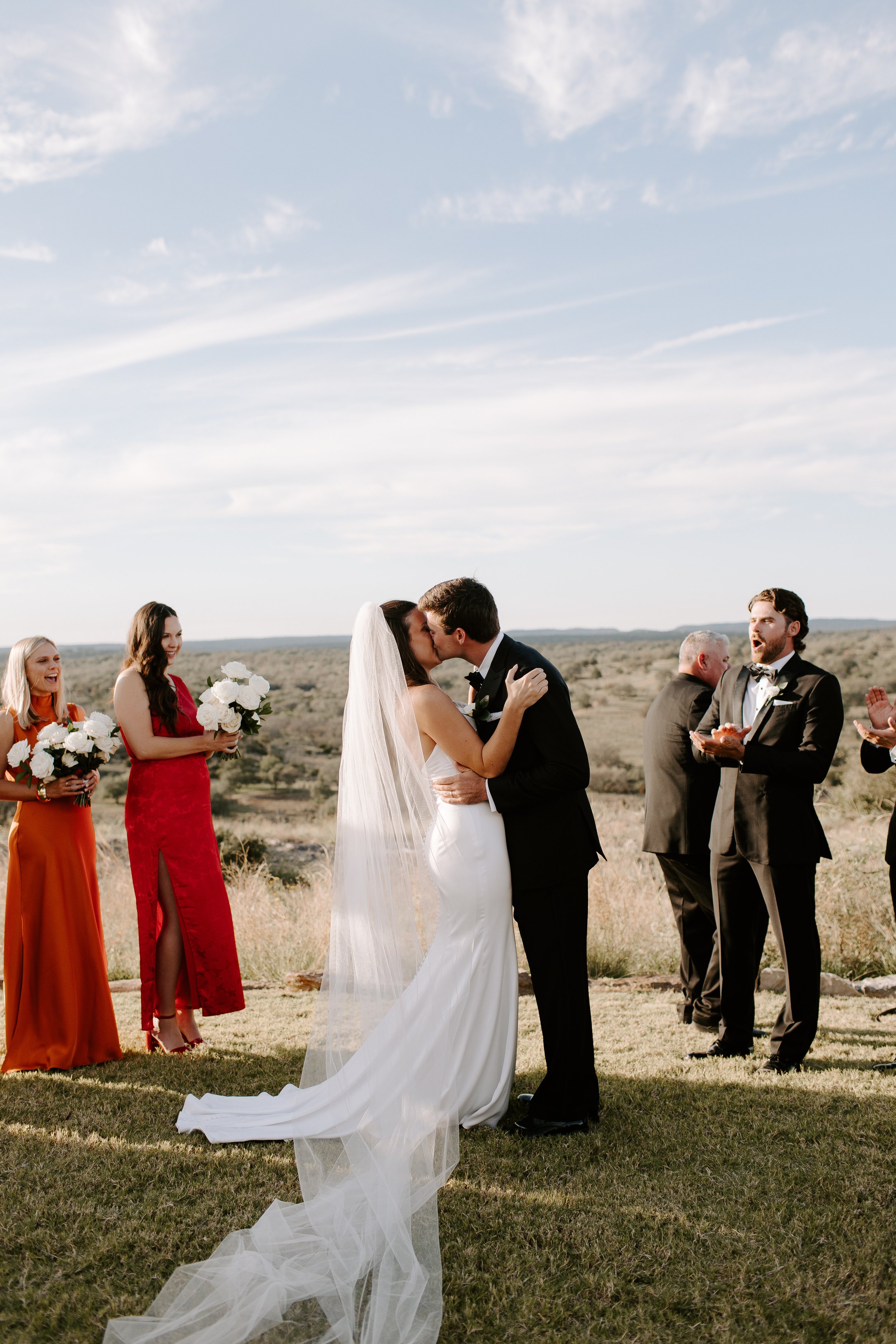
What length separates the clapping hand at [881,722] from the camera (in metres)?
5.35

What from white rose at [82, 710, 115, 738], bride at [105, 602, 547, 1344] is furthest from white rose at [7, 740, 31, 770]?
bride at [105, 602, 547, 1344]

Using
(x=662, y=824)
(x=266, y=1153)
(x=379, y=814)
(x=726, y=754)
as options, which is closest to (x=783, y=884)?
(x=726, y=754)

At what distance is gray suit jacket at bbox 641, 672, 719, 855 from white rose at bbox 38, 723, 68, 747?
11.8ft

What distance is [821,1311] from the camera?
3061mm

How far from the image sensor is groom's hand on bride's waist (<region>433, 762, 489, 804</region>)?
4523 mm

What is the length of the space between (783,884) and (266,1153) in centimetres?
299

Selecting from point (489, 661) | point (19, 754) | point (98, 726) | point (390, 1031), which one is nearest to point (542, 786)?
point (489, 661)

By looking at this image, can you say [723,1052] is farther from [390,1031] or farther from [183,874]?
[183,874]

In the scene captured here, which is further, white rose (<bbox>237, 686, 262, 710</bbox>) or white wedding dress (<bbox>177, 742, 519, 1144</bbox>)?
white rose (<bbox>237, 686, 262, 710</bbox>)

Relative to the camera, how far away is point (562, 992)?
4508 mm

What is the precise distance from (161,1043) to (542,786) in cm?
315

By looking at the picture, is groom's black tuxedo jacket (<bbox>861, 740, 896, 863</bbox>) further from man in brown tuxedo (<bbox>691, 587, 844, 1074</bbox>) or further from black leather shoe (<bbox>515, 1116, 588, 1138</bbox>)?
black leather shoe (<bbox>515, 1116, 588, 1138</bbox>)

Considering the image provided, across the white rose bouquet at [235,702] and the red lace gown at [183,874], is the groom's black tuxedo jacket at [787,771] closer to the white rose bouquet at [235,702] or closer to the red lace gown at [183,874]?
the white rose bouquet at [235,702]

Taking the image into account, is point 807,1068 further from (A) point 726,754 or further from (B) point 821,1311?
(B) point 821,1311
